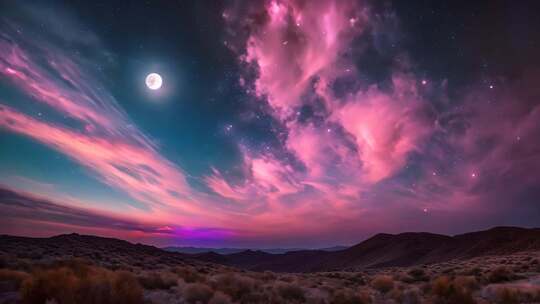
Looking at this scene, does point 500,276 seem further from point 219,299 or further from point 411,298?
point 219,299

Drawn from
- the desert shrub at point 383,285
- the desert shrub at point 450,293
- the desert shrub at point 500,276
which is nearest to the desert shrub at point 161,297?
the desert shrub at point 450,293

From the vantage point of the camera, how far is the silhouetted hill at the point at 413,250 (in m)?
87.1

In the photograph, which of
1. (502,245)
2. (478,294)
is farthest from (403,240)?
(478,294)

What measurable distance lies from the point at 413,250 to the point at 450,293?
352 ft

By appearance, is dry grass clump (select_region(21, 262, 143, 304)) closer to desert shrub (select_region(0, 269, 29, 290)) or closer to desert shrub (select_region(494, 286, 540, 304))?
desert shrub (select_region(0, 269, 29, 290))

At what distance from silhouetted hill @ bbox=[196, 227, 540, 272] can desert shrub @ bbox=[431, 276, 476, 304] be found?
241 feet

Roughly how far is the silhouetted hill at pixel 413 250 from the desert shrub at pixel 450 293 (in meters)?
73.6

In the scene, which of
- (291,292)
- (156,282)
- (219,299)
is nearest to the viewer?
(219,299)

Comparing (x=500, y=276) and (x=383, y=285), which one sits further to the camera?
(x=500, y=276)

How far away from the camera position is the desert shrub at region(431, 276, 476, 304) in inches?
517

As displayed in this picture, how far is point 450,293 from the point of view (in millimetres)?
13922

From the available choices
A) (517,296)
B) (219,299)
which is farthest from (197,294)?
(517,296)

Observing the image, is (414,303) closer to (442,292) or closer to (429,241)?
(442,292)

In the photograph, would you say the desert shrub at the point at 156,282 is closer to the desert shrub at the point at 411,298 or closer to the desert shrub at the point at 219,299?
the desert shrub at the point at 219,299
